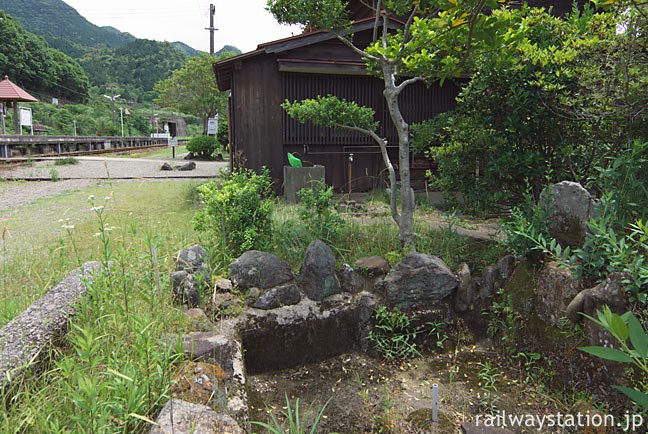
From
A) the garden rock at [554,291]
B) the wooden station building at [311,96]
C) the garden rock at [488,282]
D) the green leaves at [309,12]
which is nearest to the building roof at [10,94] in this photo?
the wooden station building at [311,96]

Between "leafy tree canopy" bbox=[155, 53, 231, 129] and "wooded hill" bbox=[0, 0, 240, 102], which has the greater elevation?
"wooded hill" bbox=[0, 0, 240, 102]

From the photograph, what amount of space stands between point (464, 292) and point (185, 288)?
110 inches

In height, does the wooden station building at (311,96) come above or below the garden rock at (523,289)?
above

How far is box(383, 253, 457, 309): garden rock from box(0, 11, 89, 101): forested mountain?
54233 millimetres

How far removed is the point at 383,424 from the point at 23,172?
16.4 meters

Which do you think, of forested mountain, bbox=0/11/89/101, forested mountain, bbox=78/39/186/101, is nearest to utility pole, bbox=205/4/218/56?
forested mountain, bbox=0/11/89/101

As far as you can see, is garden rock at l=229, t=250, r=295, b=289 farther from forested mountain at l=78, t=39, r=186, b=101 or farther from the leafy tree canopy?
forested mountain at l=78, t=39, r=186, b=101

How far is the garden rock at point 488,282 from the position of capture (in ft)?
13.5

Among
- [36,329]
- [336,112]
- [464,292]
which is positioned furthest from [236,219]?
[464,292]

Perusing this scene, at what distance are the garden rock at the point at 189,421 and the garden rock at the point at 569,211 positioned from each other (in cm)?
307

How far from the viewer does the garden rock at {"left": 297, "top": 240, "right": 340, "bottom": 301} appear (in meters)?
4.16

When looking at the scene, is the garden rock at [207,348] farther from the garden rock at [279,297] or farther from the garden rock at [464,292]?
the garden rock at [464,292]

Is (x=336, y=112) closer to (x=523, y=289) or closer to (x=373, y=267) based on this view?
(x=373, y=267)

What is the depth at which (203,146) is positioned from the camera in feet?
77.1
